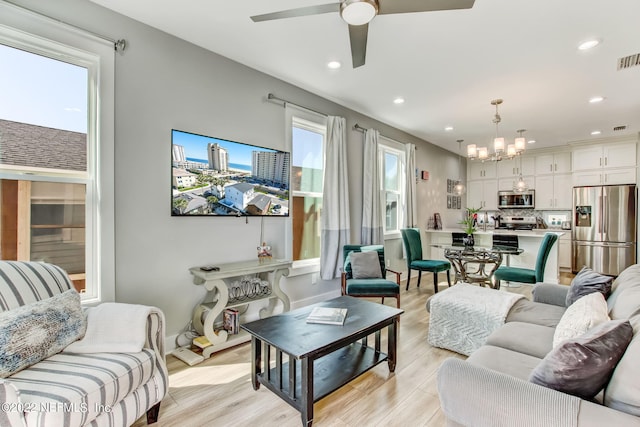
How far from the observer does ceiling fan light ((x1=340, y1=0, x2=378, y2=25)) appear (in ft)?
5.74

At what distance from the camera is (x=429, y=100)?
4.11m

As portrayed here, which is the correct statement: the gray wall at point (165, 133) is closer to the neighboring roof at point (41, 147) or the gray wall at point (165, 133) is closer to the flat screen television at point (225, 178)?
the flat screen television at point (225, 178)

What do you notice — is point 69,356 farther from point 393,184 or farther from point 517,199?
point 517,199

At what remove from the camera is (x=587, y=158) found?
621 cm

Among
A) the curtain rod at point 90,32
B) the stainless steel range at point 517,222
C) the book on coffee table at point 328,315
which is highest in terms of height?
the curtain rod at point 90,32

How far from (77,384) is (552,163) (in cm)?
866

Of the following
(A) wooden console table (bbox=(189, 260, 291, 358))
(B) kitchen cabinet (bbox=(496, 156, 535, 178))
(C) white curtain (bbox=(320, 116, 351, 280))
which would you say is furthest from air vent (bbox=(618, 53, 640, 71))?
(B) kitchen cabinet (bbox=(496, 156, 535, 178))

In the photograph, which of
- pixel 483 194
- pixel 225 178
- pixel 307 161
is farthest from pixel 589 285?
pixel 483 194

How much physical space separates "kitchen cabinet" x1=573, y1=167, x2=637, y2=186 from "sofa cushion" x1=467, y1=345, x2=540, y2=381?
6.26 m

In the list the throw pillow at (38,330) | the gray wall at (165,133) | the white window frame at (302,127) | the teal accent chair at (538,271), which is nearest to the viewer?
the throw pillow at (38,330)

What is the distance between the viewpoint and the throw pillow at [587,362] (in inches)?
45.7

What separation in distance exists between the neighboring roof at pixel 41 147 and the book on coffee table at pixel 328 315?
81.0 inches

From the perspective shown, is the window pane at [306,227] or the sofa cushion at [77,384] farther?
the window pane at [306,227]

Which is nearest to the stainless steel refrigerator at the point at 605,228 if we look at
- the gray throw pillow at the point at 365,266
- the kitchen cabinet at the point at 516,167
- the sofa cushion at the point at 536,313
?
the kitchen cabinet at the point at 516,167
